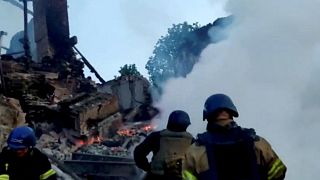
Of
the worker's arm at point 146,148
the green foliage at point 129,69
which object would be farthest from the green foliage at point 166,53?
the worker's arm at point 146,148

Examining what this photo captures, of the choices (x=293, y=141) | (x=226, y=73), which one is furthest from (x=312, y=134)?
(x=226, y=73)

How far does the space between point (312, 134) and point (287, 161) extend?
3.78 ft

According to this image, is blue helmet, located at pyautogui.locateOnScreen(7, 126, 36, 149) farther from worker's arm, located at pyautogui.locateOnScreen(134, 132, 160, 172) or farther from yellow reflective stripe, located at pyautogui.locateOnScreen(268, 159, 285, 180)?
yellow reflective stripe, located at pyautogui.locateOnScreen(268, 159, 285, 180)

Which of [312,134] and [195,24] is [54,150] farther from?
[195,24]

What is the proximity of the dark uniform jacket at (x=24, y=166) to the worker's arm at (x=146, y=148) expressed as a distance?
964 millimetres

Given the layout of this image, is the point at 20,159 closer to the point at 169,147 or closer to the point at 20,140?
the point at 20,140

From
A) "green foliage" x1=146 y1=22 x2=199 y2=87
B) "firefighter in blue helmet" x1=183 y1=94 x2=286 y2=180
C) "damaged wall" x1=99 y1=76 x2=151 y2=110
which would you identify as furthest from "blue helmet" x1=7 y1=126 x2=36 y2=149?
"green foliage" x1=146 y1=22 x2=199 y2=87

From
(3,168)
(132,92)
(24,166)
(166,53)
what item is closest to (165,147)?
(24,166)

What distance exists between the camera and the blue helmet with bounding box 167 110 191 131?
417 cm

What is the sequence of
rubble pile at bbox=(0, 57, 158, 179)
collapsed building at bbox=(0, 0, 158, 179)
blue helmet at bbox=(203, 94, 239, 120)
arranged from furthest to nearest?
rubble pile at bbox=(0, 57, 158, 179), collapsed building at bbox=(0, 0, 158, 179), blue helmet at bbox=(203, 94, 239, 120)

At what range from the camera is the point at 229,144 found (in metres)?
2.47

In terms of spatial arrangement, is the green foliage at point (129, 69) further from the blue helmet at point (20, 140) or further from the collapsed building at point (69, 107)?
the blue helmet at point (20, 140)

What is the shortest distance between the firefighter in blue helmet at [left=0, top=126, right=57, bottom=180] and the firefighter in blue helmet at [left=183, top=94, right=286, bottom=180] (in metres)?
1.48

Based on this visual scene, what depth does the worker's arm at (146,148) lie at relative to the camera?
421 cm
